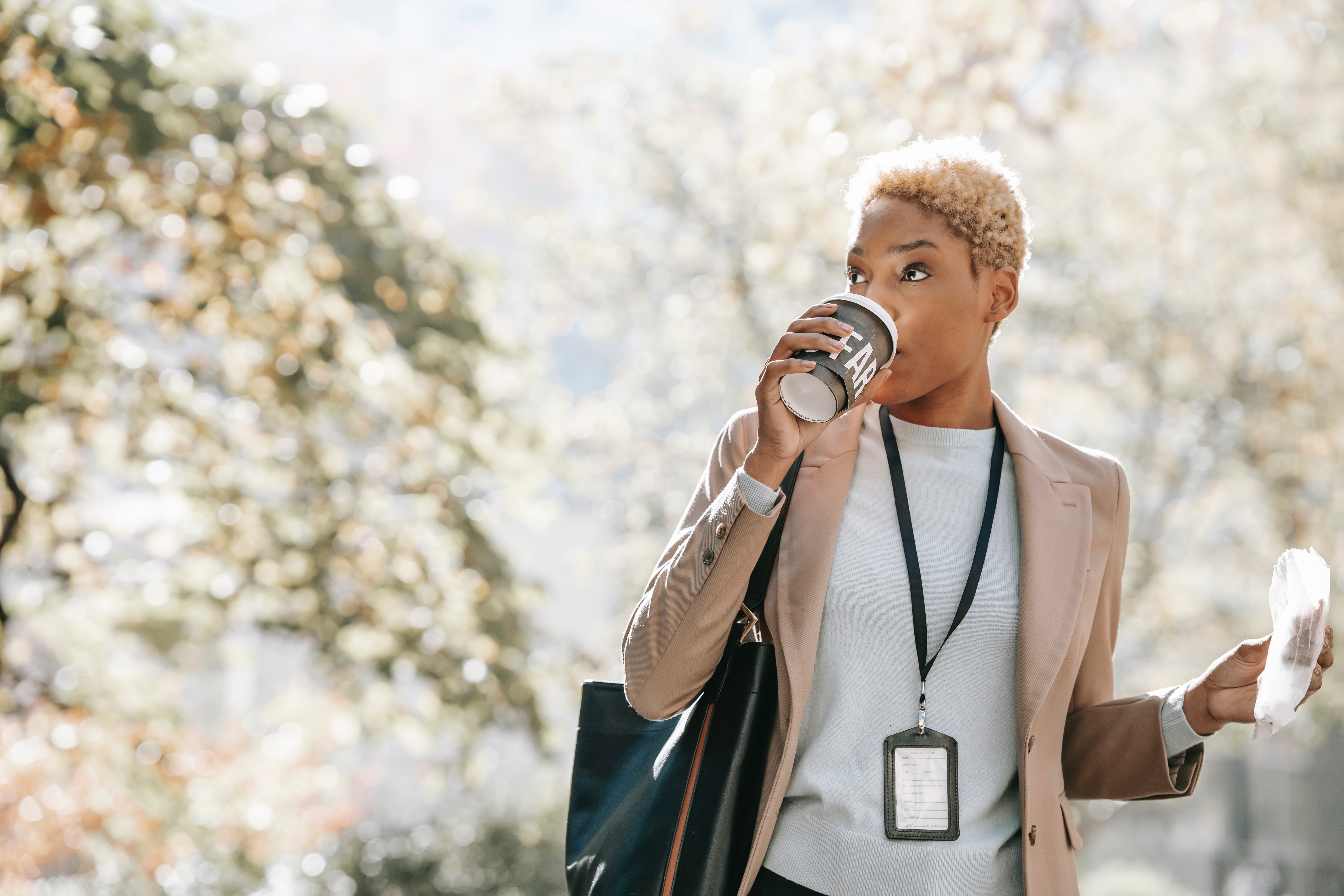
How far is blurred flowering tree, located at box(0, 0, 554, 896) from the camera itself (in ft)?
A: 17.1

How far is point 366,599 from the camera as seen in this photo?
5719 mm

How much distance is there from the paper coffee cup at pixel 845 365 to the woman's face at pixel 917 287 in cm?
14

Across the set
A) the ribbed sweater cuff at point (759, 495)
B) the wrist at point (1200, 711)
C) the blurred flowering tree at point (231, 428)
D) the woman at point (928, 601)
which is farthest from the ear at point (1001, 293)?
the blurred flowering tree at point (231, 428)

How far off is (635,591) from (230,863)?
187 inches

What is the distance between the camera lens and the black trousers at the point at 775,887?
5.39 feet

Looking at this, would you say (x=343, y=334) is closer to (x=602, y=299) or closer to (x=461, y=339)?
(x=461, y=339)

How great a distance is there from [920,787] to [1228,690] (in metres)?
0.47

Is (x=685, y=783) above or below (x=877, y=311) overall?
below

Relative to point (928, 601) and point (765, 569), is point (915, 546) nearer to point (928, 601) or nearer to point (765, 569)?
point (928, 601)

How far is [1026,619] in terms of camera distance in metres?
1.76

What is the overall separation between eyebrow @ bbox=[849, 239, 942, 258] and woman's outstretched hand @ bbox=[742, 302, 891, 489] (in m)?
0.23

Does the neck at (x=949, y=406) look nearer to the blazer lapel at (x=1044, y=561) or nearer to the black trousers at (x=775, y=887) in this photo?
the blazer lapel at (x=1044, y=561)

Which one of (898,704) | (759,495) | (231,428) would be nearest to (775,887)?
(898,704)

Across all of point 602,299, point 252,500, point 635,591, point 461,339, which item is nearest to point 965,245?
point 461,339
